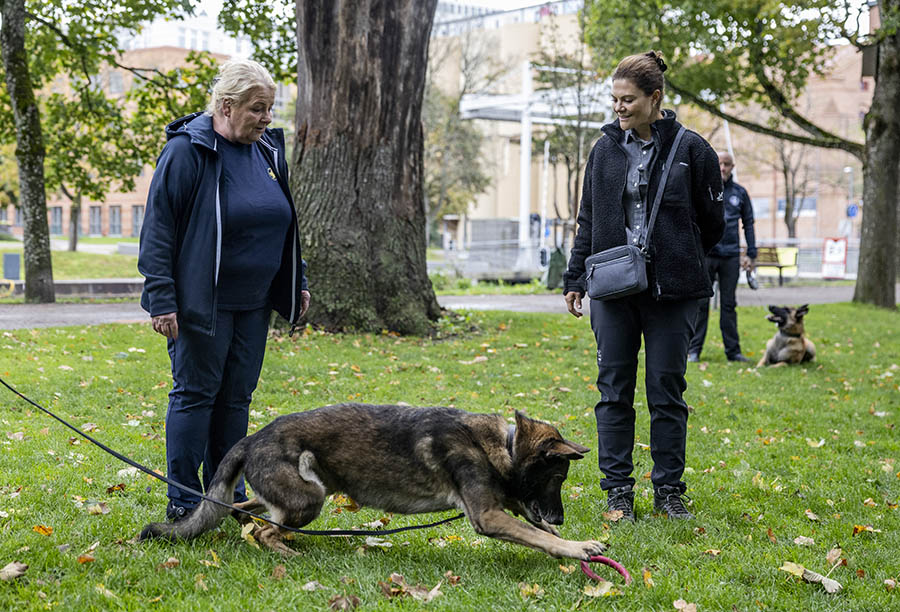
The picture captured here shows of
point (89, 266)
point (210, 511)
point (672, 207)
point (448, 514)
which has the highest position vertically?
point (672, 207)

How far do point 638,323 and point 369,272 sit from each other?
6.34 m

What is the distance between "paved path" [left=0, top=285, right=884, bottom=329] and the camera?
40.6 ft

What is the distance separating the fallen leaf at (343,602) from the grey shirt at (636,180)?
7.39ft

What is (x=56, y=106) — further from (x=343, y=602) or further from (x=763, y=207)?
(x=763, y=207)

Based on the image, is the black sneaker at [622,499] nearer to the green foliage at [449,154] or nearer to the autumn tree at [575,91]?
the autumn tree at [575,91]

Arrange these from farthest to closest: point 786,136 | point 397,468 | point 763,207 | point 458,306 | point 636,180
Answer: point 763,207, point 786,136, point 458,306, point 636,180, point 397,468

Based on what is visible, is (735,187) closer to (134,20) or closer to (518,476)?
(518,476)

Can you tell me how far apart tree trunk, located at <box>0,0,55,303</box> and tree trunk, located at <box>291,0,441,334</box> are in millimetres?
6940

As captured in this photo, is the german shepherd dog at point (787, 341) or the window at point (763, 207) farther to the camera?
the window at point (763, 207)

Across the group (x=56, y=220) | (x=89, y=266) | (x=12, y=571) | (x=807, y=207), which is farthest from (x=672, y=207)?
(x=56, y=220)

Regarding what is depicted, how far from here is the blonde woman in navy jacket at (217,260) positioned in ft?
12.4

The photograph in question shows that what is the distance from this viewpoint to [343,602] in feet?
10.8

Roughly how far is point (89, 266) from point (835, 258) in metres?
26.1

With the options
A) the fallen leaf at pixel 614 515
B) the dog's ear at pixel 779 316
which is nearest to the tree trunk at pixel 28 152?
the dog's ear at pixel 779 316
